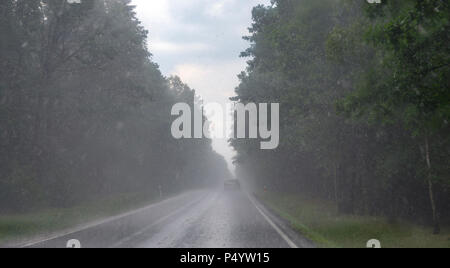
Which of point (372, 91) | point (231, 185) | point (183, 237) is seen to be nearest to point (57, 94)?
point (183, 237)

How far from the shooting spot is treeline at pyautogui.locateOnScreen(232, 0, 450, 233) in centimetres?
1045

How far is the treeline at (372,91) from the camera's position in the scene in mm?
10445

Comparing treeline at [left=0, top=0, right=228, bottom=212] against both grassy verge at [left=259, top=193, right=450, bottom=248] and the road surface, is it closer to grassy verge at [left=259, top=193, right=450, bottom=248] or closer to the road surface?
the road surface

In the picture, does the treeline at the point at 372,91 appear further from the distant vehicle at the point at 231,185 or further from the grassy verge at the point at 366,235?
the distant vehicle at the point at 231,185

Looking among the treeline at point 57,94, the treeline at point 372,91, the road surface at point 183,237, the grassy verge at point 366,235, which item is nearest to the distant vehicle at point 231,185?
the treeline at point 57,94

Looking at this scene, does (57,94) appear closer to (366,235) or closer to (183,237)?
(183,237)

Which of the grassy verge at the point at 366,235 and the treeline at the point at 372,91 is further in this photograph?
the grassy verge at the point at 366,235

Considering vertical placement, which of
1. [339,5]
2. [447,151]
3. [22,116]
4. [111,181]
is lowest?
[111,181]

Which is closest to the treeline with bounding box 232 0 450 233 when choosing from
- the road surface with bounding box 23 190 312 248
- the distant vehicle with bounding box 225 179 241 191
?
the road surface with bounding box 23 190 312 248

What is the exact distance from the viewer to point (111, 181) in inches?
2163

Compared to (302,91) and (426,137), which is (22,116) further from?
Result: (426,137)

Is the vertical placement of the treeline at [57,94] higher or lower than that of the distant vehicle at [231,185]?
higher

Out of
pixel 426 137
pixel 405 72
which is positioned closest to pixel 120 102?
pixel 426 137
